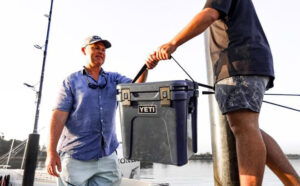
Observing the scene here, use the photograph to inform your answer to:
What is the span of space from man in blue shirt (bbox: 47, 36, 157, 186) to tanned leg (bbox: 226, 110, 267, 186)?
979 mm

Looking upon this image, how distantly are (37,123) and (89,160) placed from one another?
4.91m

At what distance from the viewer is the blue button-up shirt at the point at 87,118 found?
2.12 metres

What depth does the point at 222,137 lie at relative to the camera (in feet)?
6.56

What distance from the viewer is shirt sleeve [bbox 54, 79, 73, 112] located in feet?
7.14

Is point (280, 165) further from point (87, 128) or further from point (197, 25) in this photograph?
point (87, 128)

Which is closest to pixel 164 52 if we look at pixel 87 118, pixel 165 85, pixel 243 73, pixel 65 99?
pixel 165 85

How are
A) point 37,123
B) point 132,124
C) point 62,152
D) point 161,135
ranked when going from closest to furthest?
point 161,135
point 132,124
point 62,152
point 37,123

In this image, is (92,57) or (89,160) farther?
(92,57)

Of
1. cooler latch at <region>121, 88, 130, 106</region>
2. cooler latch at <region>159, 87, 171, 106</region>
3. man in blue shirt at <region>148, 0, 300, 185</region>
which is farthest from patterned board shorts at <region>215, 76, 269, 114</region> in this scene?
cooler latch at <region>121, 88, 130, 106</region>

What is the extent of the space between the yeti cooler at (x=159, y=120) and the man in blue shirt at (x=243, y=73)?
0.20 metres

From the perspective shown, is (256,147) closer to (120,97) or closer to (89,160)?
(120,97)

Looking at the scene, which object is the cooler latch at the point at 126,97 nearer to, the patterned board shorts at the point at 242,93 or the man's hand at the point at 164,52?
the man's hand at the point at 164,52

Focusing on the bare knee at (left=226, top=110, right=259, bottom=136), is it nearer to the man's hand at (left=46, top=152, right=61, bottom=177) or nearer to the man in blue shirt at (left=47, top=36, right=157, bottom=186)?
the man in blue shirt at (left=47, top=36, right=157, bottom=186)

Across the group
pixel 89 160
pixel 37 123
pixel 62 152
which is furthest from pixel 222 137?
pixel 37 123
